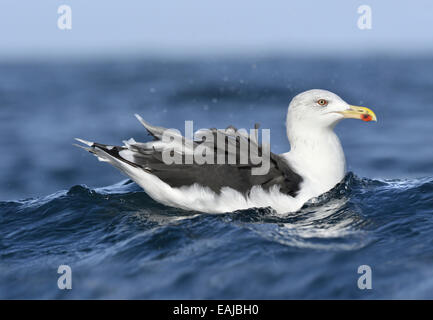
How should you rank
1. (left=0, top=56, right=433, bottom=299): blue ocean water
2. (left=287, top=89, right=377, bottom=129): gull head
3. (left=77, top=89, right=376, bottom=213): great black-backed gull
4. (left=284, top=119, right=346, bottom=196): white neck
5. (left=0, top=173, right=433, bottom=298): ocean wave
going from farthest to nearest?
(left=287, top=89, right=377, bottom=129): gull head < (left=284, top=119, right=346, bottom=196): white neck < (left=77, top=89, right=376, bottom=213): great black-backed gull < (left=0, top=173, right=433, bottom=298): ocean wave < (left=0, top=56, right=433, bottom=299): blue ocean water

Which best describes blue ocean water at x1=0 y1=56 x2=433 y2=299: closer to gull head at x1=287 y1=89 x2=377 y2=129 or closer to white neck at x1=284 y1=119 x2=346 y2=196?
white neck at x1=284 y1=119 x2=346 y2=196

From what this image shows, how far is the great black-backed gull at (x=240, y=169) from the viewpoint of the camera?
26.7 ft

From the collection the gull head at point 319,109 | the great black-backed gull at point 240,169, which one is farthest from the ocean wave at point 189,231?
the gull head at point 319,109

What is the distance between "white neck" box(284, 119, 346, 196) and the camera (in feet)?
28.7

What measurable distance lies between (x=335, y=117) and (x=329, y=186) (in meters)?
1.02

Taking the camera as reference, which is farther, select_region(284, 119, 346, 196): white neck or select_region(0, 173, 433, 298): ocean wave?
select_region(284, 119, 346, 196): white neck

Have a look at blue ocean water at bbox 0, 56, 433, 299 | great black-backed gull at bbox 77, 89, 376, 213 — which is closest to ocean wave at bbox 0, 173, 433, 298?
blue ocean water at bbox 0, 56, 433, 299

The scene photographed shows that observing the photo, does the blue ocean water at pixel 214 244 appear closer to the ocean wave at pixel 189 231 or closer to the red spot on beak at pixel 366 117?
the ocean wave at pixel 189 231

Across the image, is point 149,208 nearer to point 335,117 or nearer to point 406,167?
point 335,117

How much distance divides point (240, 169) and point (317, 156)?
1.36 meters
